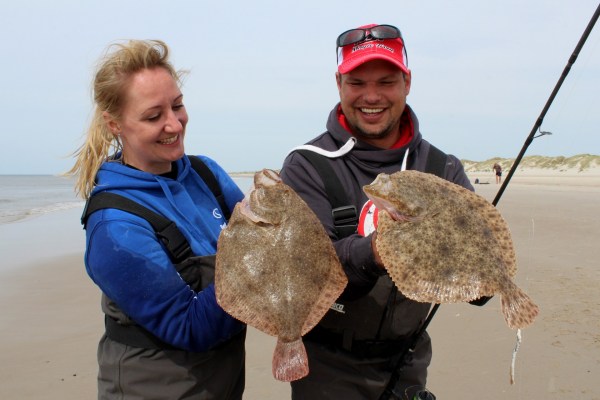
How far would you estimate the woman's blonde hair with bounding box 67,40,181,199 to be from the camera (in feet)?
9.22

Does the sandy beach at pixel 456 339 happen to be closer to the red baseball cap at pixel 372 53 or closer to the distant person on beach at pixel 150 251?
the distant person on beach at pixel 150 251

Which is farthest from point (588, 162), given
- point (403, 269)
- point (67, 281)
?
point (403, 269)

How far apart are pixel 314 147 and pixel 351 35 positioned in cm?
74

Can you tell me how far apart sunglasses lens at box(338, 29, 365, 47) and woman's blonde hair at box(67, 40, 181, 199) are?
3.59 feet

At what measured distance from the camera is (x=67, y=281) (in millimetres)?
9375

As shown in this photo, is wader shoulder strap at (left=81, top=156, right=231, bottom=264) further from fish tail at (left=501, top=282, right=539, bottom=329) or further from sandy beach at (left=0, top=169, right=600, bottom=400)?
sandy beach at (left=0, top=169, right=600, bottom=400)

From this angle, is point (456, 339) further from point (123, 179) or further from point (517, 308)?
point (123, 179)

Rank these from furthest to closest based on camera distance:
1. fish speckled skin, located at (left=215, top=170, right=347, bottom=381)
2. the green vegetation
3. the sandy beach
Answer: the green vegetation, the sandy beach, fish speckled skin, located at (left=215, top=170, right=347, bottom=381)

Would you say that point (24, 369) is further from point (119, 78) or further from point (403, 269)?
point (403, 269)

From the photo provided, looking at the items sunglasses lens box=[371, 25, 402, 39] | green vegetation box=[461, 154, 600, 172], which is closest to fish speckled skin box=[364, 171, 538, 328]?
sunglasses lens box=[371, 25, 402, 39]

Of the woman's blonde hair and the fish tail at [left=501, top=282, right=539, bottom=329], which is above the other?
the woman's blonde hair

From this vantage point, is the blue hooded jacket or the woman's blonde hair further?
the woman's blonde hair

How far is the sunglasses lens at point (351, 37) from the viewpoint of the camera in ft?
9.55

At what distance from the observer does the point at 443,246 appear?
7.49ft
